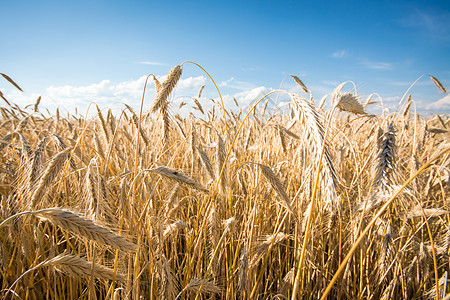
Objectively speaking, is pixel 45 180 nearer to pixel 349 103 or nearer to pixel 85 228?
pixel 85 228

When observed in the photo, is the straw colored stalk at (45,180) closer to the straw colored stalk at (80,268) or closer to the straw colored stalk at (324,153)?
the straw colored stalk at (80,268)

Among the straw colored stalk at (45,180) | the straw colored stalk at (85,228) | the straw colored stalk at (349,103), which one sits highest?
the straw colored stalk at (349,103)

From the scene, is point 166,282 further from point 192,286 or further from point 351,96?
point 351,96

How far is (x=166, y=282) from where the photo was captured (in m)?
1.11

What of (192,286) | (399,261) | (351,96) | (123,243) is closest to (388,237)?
(399,261)

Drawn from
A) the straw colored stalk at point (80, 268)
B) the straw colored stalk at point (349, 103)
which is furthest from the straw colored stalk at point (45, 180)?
the straw colored stalk at point (349, 103)

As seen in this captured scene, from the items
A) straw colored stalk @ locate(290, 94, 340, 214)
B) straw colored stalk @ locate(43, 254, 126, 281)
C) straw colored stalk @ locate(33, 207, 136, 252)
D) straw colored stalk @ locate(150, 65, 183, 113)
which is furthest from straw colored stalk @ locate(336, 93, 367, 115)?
straw colored stalk @ locate(43, 254, 126, 281)

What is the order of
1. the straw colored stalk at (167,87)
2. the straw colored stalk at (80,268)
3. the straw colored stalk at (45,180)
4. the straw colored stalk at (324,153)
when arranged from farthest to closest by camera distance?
1. the straw colored stalk at (167,87)
2. the straw colored stalk at (45,180)
3. the straw colored stalk at (80,268)
4. the straw colored stalk at (324,153)

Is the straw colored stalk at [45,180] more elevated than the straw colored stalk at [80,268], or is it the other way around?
the straw colored stalk at [45,180]

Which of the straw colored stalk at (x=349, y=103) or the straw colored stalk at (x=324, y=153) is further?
the straw colored stalk at (x=349, y=103)

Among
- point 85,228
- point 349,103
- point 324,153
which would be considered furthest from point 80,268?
point 349,103

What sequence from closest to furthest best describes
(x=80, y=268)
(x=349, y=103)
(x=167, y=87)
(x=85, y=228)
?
(x=85, y=228) → (x=80, y=268) → (x=349, y=103) → (x=167, y=87)

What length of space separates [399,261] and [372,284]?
0.25m

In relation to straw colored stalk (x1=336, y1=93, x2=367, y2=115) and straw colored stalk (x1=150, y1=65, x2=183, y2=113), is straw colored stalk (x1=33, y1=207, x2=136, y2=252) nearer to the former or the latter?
straw colored stalk (x1=150, y1=65, x2=183, y2=113)
